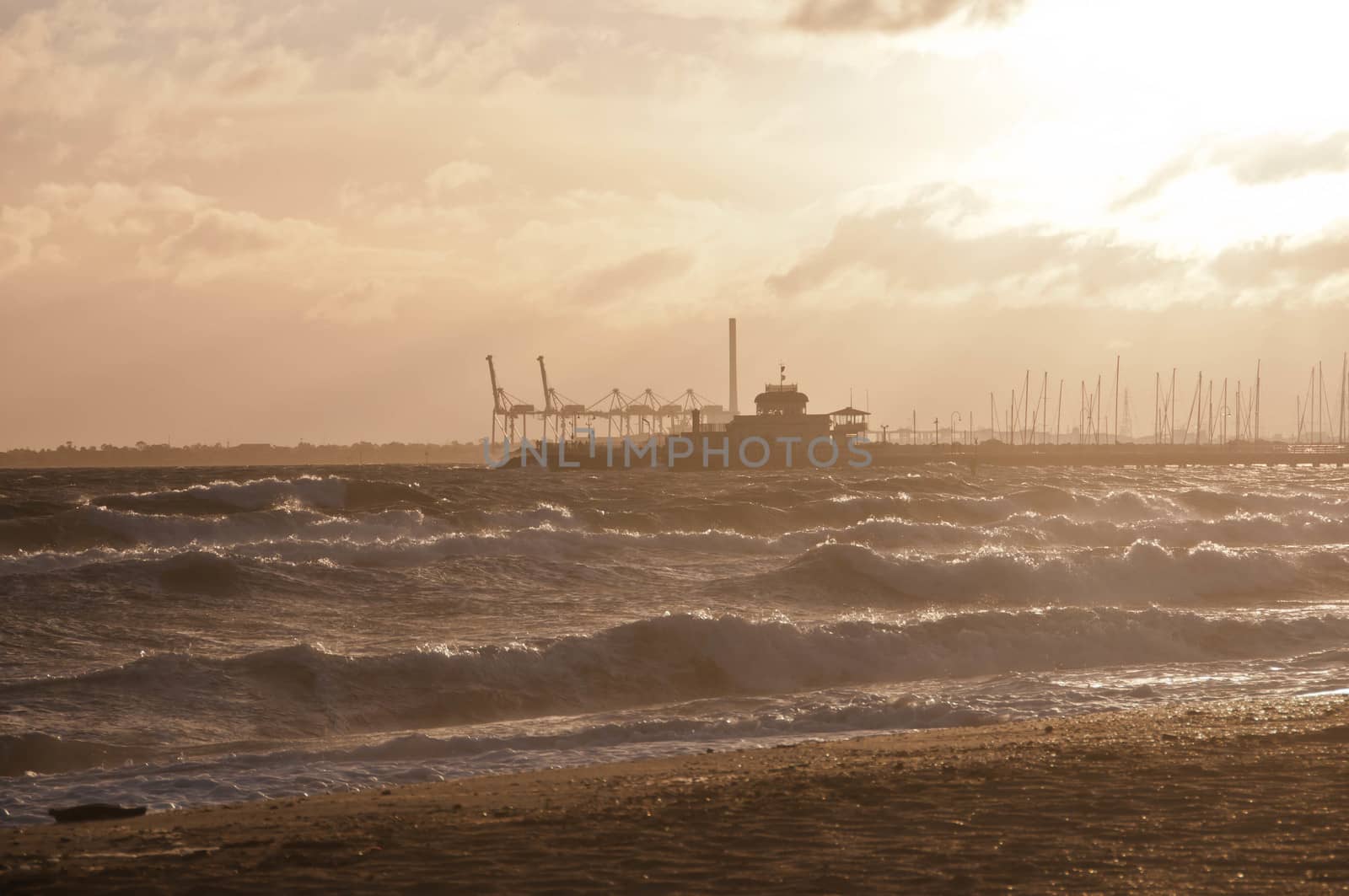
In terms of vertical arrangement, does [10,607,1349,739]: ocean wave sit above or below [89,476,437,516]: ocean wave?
below

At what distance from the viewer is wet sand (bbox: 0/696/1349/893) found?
6.59 metres

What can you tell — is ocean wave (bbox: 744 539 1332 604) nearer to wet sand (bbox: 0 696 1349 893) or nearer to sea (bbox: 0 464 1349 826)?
sea (bbox: 0 464 1349 826)

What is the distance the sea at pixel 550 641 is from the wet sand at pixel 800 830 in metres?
1.39

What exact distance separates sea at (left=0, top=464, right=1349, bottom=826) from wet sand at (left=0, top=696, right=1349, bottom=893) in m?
1.39

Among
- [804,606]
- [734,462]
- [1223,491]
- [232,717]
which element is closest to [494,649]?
[232,717]

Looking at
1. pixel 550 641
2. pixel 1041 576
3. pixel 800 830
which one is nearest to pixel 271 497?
pixel 1041 576

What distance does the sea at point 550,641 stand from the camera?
11.8 metres

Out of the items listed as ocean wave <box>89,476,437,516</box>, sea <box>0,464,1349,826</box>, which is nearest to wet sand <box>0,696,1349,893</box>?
sea <box>0,464,1349,826</box>

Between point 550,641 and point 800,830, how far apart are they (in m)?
9.13

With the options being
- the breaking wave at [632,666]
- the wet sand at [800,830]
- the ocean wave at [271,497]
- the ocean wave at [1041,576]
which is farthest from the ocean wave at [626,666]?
the ocean wave at [271,497]

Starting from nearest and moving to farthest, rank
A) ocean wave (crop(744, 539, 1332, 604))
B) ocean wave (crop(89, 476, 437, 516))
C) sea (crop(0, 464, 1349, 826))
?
1. sea (crop(0, 464, 1349, 826))
2. ocean wave (crop(744, 539, 1332, 604))
3. ocean wave (crop(89, 476, 437, 516))

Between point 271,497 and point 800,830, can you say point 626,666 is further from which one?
point 271,497

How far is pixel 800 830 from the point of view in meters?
7.69

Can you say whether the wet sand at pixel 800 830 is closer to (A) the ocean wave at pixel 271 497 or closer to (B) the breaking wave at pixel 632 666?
(B) the breaking wave at pixel 632 666
